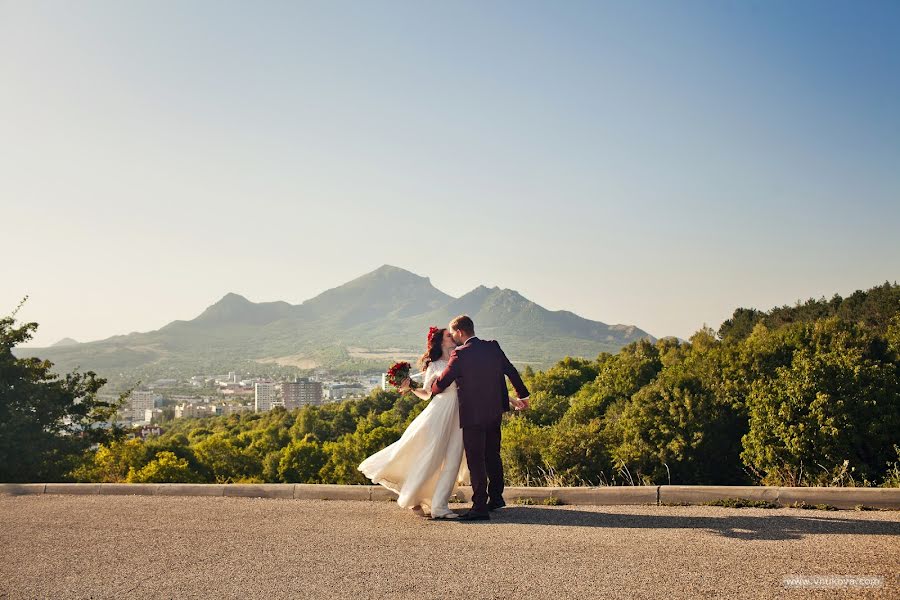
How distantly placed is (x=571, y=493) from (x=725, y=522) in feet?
6.51

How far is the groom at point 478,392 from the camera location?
8586 millimetres

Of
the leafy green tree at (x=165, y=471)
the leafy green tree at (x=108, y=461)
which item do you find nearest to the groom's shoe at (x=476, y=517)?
the leafy green tree at (x=108, y=461)

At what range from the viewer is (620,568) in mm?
6109

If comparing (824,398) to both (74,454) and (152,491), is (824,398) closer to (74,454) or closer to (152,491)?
(152,491)

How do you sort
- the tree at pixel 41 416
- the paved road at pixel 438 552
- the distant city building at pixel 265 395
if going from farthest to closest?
the distant city building at pixel 265 395 → the tree at pixel 41 416 → the paved road at pixel 438 552

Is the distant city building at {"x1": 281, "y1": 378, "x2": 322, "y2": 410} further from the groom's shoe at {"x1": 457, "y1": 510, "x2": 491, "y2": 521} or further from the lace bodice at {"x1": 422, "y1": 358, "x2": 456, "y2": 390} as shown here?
the groom's shoe at {"x1": 457, "y1": 510, "x2": 491, "y2": 521}

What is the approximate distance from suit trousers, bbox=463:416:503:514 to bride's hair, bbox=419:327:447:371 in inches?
39.0

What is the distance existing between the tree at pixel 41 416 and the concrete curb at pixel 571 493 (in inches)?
112

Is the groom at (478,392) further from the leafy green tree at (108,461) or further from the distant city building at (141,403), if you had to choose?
the distant city building at (141,403)

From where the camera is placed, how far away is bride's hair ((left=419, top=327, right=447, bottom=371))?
30.1 feet

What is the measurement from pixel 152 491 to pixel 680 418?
31.4 feet

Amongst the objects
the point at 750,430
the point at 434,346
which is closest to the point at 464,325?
the point at 434,346

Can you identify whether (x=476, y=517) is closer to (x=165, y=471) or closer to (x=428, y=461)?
(x=428, y=461)

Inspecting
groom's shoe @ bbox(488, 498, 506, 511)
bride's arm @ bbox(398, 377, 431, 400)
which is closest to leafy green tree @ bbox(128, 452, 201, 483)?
bride's arm @ bbox(398, 377, 431, 400)
